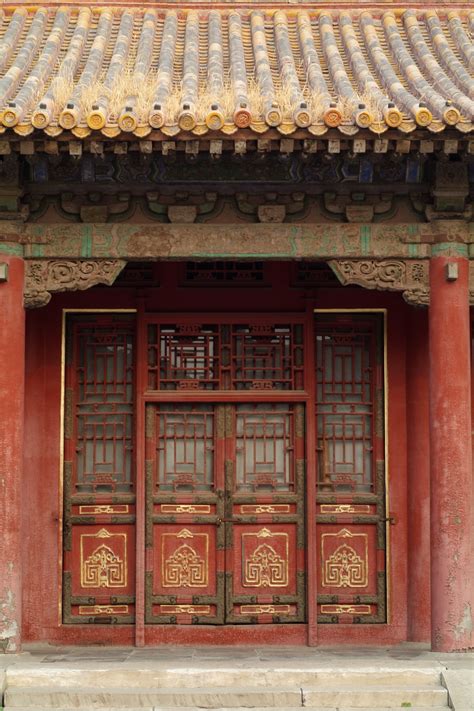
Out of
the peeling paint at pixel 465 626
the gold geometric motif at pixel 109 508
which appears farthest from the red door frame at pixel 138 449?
the peeling paint at pixel 465 626

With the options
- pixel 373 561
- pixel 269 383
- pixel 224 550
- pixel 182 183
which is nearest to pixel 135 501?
pixel 224 550

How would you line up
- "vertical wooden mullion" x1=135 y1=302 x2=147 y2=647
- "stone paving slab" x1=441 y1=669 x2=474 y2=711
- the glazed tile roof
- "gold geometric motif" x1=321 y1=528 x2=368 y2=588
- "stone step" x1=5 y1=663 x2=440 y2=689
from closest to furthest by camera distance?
the glazed tile roof, "stone paving slab" x1=441 y1=669 x2=474 y2=711, "stone step" x1=5 y1=663 x2=440 y2=689, "vertical wooden mullion" x1=135 y1=302 x2=147 y2=647, "gold geometric motif" x1=321 y1=528 x2=368 y2=588

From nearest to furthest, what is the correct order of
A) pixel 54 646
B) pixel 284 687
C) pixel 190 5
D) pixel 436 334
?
pixel 284 687 < pixel 436 334 < pixel 54 646 < pixel 190 5

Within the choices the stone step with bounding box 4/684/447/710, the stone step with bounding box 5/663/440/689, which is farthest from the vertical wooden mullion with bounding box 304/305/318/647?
the stone step with bounding box 4/684/447/710

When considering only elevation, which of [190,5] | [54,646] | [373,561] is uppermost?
[190,5]

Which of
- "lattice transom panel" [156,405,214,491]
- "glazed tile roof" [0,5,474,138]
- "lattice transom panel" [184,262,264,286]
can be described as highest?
"glazed tile roof" [0,5,474,138]

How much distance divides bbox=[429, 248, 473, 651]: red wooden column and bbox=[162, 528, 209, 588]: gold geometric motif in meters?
2.26

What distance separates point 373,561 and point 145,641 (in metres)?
2.13

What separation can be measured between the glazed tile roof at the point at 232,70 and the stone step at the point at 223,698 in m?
3.90

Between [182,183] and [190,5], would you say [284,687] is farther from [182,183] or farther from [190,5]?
[190,5]

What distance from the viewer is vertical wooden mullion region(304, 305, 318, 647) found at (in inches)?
377

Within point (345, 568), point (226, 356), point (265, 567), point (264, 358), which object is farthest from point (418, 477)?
point (226, 356)

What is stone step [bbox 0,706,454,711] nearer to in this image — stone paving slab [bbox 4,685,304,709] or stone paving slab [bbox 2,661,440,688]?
stone paving slab [bbox 4,685,304,709]

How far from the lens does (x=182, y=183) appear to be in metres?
8.52
